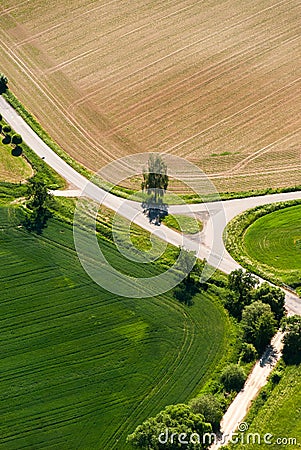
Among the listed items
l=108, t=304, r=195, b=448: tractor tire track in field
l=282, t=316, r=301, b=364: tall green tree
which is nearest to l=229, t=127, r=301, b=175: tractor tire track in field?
l=108, t=304, r=195, b=448: tractor tire track in field

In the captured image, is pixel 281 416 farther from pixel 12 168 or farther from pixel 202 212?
pixel 12 168

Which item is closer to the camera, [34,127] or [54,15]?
[34,127]

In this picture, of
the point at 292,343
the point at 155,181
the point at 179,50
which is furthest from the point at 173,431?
the point at 179,50

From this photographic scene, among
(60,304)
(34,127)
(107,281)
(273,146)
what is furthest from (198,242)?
(34,127)

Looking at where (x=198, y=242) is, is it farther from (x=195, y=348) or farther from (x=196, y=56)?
(x=196, y=56)

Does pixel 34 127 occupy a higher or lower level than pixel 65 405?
higher

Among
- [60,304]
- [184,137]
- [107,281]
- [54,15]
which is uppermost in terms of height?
[54,15]
